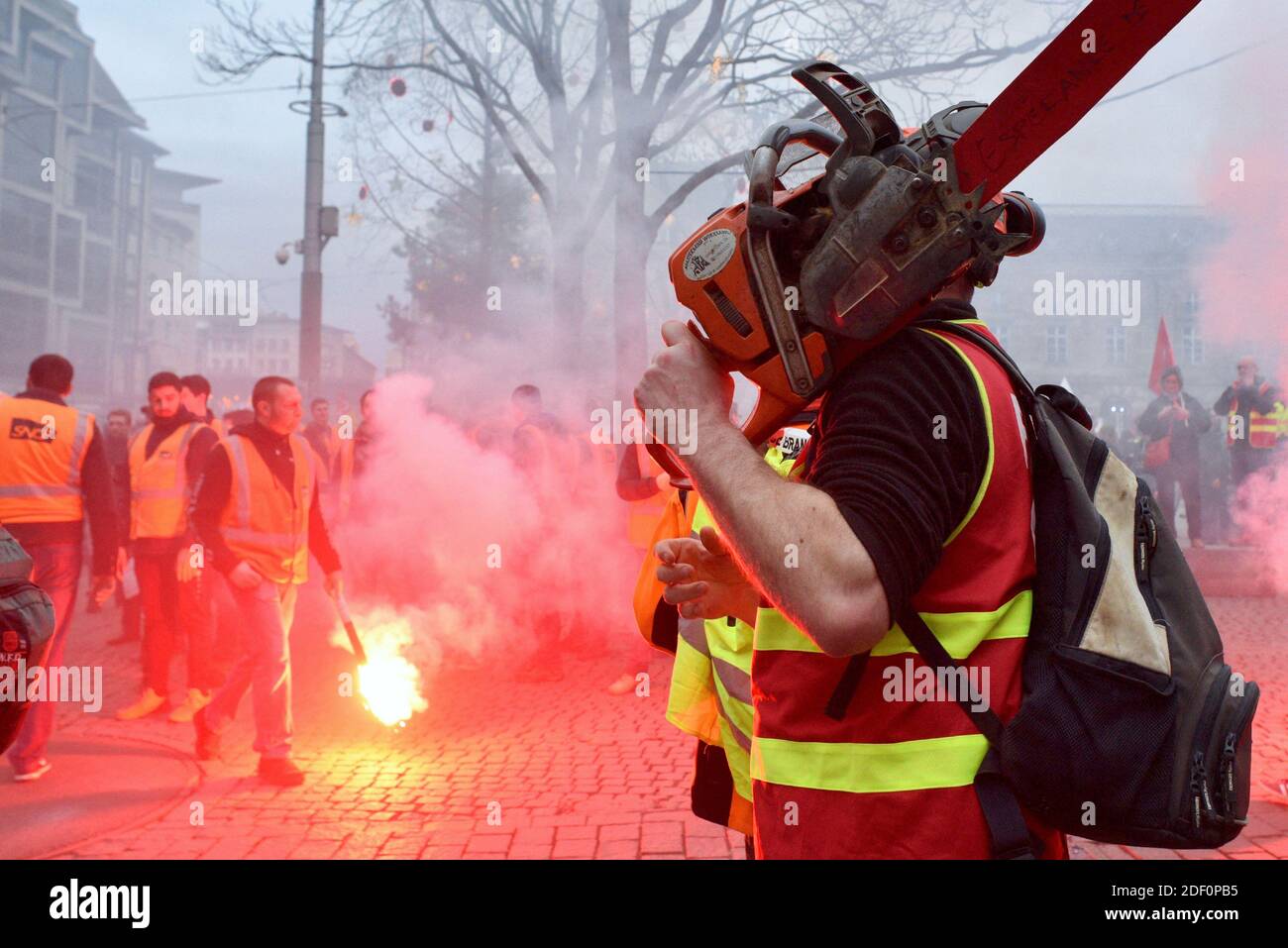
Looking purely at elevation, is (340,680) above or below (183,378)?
below

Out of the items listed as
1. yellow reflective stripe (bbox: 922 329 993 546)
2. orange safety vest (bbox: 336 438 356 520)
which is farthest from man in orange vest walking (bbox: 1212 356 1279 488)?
yellow reflective stripe (bbox: 922 329 993 546)

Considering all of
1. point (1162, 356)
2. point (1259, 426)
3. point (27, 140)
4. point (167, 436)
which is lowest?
point (167, 436)

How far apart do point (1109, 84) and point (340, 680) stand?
6999mm

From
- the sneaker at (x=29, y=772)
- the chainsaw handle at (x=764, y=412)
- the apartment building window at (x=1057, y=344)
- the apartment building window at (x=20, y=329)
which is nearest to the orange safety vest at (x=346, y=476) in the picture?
the sneaker at (x=29, y=772)

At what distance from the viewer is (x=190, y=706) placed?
6.73 metres

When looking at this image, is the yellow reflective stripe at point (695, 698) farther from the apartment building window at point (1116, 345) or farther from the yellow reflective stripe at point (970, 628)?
the apartment building window at point (1116, 345)

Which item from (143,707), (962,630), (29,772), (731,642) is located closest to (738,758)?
(731,642)

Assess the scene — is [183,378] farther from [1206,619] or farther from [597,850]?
[1206,619]

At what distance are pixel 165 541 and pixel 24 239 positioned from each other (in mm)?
24187

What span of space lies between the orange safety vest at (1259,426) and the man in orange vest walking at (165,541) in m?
10.6

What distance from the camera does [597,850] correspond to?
4.23m

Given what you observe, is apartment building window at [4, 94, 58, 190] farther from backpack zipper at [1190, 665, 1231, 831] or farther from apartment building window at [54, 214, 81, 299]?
backpack zipper at [1190, 665, 1231, 831]

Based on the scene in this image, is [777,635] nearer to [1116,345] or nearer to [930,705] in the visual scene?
[930,705]

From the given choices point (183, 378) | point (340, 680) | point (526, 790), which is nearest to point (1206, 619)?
point (526, 790)
